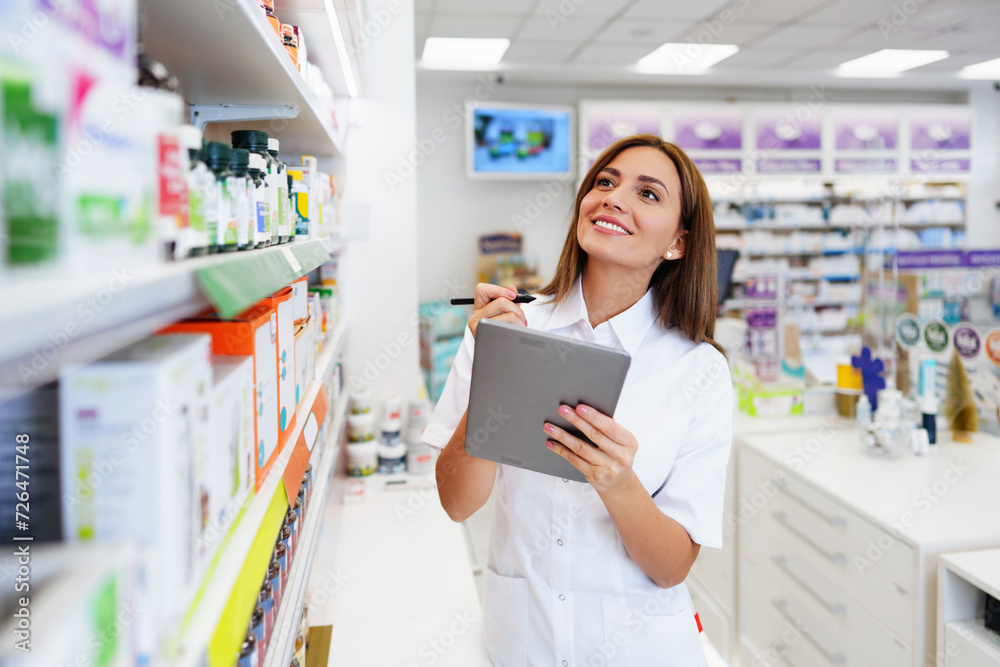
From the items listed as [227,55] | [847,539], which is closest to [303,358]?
[227,55]

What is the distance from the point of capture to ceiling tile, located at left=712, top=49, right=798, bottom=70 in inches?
242

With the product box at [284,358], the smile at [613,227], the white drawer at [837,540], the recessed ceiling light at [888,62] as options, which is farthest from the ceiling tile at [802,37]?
the product box at [284,358]

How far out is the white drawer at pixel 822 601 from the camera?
6.68 feet

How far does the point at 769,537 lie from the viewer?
2609mm

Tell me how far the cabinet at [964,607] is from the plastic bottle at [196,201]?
6.61 ft

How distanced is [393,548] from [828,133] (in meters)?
7.08

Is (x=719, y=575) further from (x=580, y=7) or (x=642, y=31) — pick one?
(x=642, y=31)

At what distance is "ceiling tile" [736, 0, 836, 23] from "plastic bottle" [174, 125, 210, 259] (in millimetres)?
5164

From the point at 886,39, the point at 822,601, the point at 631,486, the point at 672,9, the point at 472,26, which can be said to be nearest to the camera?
the point at 631,486

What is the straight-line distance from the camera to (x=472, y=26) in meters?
5.31

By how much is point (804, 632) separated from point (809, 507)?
453 millimetres

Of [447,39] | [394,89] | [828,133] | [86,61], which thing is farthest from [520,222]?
[86,61]

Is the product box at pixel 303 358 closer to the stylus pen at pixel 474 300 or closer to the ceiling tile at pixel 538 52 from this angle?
the stylus pen at pixel 474 300
